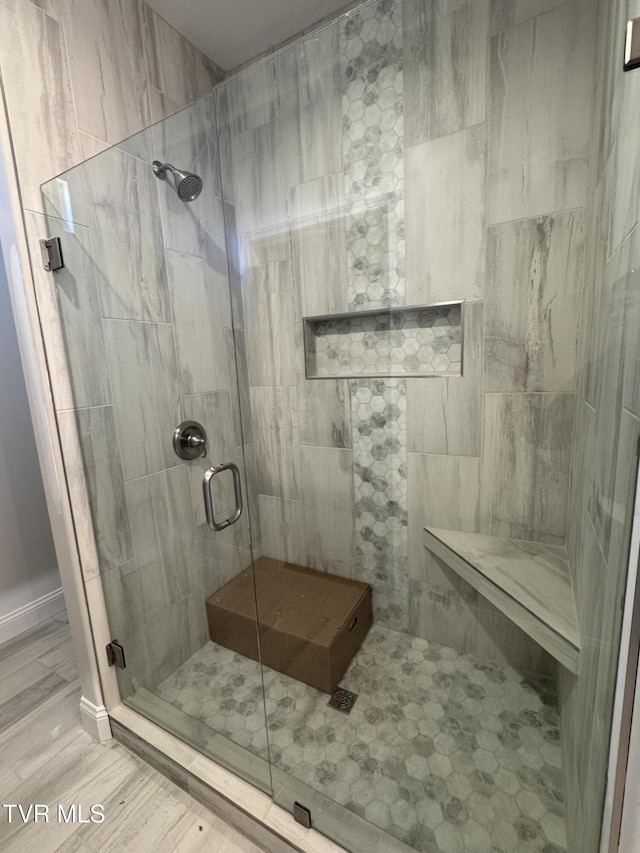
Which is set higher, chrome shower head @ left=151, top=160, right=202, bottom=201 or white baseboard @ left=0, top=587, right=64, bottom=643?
chrome shower head @ left=151, top=160, right=202, bottom=201

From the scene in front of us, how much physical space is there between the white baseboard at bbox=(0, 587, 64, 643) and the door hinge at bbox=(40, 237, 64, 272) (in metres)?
1.68

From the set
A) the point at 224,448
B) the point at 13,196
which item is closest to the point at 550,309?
the point at 224,448

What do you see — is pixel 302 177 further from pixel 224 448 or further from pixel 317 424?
pixel 224 448

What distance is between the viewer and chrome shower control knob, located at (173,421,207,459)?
1.22 m

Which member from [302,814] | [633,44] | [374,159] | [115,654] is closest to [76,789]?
[115,654]

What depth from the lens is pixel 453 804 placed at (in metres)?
0.92

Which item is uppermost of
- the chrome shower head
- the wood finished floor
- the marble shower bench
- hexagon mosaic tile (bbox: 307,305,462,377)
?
the chrome shower head

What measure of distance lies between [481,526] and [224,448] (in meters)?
0.97

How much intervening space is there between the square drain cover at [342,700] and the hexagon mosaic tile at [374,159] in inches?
54.8

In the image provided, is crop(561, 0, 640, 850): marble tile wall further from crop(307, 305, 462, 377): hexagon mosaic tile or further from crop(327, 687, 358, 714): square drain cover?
crop(327, 687, 358, 714): square drain cover

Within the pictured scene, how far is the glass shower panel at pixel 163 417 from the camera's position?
3.54 ft

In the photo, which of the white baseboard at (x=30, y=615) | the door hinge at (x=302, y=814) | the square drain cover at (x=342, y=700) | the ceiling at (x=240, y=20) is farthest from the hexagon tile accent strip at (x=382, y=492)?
the white baseboard at (x=30, y=615)

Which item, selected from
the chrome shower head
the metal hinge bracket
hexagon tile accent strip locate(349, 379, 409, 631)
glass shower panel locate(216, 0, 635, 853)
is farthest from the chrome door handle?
the metal hinge bracket

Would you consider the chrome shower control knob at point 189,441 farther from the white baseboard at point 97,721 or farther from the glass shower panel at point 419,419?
the white baseboard at point 97,721
